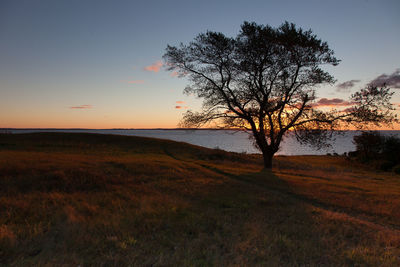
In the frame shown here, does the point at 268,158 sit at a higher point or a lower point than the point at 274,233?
higher

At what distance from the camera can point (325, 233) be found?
295 inches

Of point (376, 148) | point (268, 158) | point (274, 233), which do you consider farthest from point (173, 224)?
point (376, 148)

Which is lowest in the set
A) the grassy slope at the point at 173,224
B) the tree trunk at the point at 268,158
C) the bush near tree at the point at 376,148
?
the grassy slope at the point at 173,224

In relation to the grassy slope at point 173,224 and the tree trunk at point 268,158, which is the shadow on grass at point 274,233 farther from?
the tree trunk at point 268,158

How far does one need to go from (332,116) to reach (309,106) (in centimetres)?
235

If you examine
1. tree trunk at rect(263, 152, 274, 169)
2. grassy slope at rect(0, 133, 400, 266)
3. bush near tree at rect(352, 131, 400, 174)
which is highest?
bush near tree at rect(352, 131, 400, 174)

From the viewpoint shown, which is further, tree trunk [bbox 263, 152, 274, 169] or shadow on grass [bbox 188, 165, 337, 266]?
tree trunk [bbox 263, 152, 274, 169]

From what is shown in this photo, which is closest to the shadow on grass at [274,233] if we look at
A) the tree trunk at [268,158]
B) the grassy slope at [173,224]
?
the grassy slope at [173,224]

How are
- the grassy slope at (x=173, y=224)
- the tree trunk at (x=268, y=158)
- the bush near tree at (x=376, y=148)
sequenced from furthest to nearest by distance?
1. the bush near tree at (x=376, y=148)
2. the tree trunk at (x=268, y=158)
3. the grassy slope at (x=173, y=224)

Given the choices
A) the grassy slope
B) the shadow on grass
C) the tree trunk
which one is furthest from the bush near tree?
the shadow on grass

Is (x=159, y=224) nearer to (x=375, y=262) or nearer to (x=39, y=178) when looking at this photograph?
(x=375, y=262)

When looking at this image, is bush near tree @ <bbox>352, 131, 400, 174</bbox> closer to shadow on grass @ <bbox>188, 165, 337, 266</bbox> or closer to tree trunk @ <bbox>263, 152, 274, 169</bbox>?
tree trunk @ <bbox>263, 152, 274, 169</bbox>

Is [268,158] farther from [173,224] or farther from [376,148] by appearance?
[376,148]

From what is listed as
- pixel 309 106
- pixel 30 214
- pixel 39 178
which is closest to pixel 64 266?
pixel 30 214
